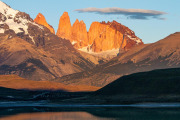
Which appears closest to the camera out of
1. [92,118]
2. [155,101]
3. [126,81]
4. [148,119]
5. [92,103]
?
[148,119]

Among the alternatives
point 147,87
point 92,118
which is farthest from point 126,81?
point 92,118

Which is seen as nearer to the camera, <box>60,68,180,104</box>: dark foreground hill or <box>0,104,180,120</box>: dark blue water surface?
<box>0,104,180,120</box>: dark blue water surface

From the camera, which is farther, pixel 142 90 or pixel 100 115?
pixel 142 90

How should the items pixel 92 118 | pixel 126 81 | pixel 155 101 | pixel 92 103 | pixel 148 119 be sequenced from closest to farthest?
pixel 148 119 < pixel 92 118 < pixel 155 101 < pixel 92 103 < pixel 126 81

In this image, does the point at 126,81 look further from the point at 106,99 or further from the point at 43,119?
the point at 43,119

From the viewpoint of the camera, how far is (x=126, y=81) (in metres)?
167

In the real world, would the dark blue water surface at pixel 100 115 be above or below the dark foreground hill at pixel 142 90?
below

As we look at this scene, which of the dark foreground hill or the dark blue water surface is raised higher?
the dark foreground hill

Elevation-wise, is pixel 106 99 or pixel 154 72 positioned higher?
pixel 154 72

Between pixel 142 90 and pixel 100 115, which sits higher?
pixel 142 90

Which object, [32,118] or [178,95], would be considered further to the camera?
[178,95]

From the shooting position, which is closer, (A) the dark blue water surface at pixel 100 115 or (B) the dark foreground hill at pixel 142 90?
(A) the dark blue water surface at pixel 100 115

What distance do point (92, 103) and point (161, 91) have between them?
24.2m

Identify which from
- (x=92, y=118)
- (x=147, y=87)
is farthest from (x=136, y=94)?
(x=92, y=118)
